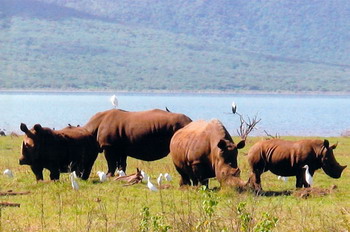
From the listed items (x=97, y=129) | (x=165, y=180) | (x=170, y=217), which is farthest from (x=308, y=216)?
(x=97, y=129)

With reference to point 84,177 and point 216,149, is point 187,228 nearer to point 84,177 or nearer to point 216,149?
point 216,149

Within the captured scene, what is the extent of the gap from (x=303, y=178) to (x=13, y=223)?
715 cm

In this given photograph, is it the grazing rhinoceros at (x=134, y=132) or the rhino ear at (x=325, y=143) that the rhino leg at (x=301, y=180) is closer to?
the rhino ear at (x=325, y=143)

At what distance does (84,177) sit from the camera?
799 inches

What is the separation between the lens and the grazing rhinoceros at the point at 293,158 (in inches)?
761

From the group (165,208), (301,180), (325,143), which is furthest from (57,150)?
(325,143)

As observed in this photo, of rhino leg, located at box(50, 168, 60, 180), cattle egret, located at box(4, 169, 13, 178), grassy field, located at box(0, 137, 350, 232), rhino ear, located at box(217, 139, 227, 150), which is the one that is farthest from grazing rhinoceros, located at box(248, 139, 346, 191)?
cattle egret, located at box(4, 169, 13, 178)

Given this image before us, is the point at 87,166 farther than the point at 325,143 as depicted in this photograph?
Yes

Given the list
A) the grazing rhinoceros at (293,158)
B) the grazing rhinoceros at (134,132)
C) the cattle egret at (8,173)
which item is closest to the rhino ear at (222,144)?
the grazing rhinoceros at (293,158)

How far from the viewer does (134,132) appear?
21562 millimetres

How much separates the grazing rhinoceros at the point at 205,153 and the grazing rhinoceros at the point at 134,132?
1.87 m

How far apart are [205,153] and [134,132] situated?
3.89 metres

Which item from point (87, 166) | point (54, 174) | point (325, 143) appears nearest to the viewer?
point (325, 143)

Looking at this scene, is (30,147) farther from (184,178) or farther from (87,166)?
(184,178)
